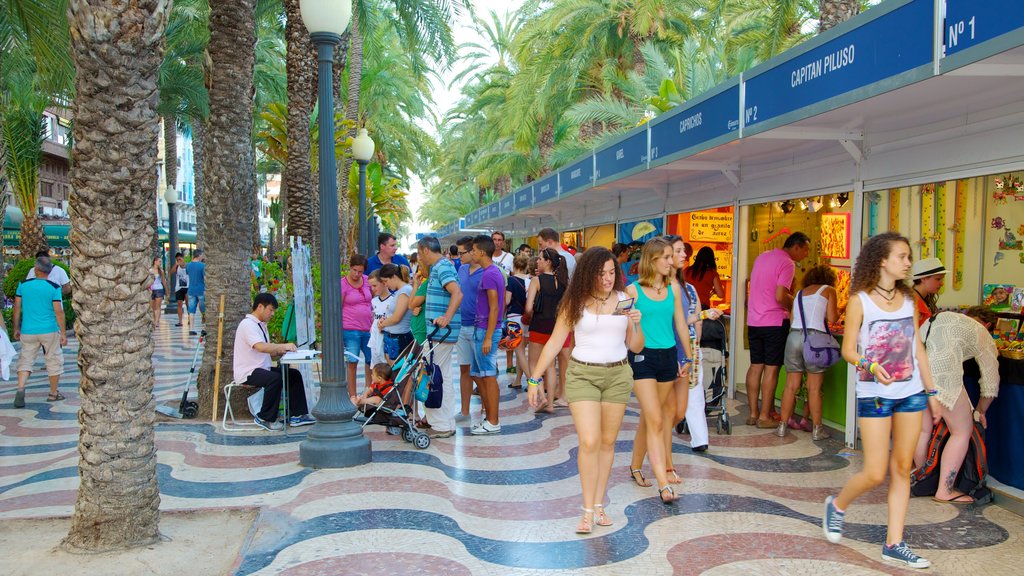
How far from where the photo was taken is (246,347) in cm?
822

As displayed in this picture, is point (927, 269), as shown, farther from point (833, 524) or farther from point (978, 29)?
point (978, 29)

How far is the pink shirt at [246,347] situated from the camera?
26.8 feet

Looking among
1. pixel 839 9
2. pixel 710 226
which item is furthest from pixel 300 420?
pixel 839 9

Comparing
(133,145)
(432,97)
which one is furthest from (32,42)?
(432,97)

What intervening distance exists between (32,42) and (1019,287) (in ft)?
36.5

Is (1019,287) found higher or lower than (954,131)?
lower

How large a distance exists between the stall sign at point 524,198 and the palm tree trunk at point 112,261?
44.3 ft

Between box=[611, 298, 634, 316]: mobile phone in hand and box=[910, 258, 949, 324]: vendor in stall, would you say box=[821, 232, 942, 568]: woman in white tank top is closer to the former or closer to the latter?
box=[611, 298, 634, 316]: mobile phone in hand

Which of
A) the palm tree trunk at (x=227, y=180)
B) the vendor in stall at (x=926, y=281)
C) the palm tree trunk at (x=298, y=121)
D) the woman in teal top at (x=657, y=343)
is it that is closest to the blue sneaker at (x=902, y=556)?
the woman in teal top at (x=657, y=343)

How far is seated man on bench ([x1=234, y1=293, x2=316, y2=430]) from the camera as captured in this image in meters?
8.15

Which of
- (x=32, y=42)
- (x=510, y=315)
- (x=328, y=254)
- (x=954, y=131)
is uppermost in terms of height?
(x=32, y=42)

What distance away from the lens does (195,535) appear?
5234 mm

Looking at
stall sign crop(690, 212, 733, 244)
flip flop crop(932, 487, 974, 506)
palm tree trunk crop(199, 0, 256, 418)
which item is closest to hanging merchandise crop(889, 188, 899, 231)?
flip flop crop(932, 487, 974, 506)

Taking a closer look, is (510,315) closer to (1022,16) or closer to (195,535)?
(195,535)
